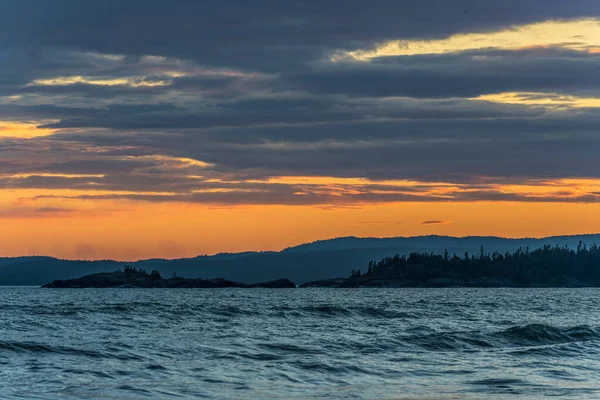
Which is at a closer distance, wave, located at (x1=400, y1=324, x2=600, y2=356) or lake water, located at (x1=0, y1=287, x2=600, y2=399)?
lake water, located at (x1=0, y1=287, x2=600, y2=399)

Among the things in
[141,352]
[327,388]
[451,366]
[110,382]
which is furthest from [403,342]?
[110,382]

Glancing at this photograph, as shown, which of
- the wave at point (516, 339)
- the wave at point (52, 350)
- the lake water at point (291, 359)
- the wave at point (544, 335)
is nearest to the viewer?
the lake water at point (291, 359)

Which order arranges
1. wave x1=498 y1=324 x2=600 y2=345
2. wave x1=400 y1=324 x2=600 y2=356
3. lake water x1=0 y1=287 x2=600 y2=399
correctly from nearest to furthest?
lake water x1=0 y1=287 x2=600 y2=399 < wave x1=400 y1=324 x2=600 y2=356 < wave x1=498 y1=324 x2=600 y2=345

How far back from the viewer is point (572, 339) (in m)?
70.4

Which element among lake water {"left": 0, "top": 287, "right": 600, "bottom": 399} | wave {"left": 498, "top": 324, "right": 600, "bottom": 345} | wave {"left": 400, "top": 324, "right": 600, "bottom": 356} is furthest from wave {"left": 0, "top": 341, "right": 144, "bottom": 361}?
wave {"left": 498, "top": 324, "right": 600, "bottom": 345}

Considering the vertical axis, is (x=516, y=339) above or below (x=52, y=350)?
above

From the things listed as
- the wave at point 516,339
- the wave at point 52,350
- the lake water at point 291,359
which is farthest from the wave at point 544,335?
the wave at point 52,350

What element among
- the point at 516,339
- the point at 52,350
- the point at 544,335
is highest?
the point at 544,335

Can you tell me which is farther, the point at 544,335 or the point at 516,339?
the point at 544,335

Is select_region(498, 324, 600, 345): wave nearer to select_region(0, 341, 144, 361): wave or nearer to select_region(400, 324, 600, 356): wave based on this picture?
select_region(400, 324, 600, 356): wave

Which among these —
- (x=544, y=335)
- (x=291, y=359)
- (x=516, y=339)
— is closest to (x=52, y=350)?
(x=291, y=359)

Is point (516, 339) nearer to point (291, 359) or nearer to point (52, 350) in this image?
point (291, 359)

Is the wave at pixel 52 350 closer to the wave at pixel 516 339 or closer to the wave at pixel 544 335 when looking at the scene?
the wave at pixel 516 339

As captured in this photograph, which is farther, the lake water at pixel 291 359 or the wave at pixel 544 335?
the wave at pixel 544 335
